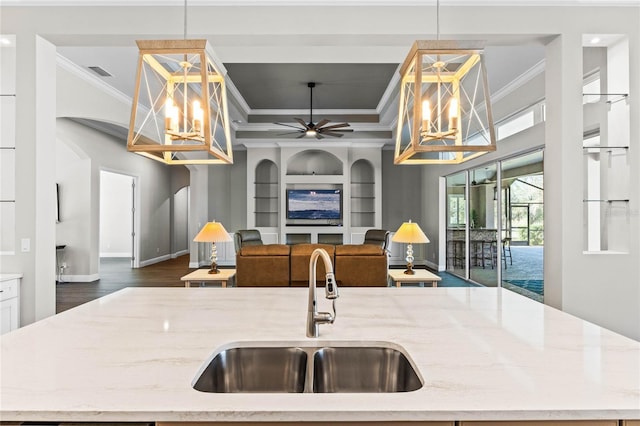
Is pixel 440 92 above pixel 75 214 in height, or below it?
above

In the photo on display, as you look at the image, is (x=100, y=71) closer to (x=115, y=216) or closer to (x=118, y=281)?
(x=118, y=281)

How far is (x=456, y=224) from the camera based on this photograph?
7.36m

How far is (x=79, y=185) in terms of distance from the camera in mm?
6902

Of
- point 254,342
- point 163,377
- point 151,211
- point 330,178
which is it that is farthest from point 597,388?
point 151,211

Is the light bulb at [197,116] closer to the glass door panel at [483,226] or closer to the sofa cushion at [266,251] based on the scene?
the sofa cushion at [266,251]

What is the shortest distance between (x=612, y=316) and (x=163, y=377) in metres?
2.89

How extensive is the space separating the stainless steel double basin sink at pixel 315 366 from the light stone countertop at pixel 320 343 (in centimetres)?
4

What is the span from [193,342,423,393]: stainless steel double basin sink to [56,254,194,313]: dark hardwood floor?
4443 millimetres

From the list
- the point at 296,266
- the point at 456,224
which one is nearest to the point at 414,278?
the point at 296,266

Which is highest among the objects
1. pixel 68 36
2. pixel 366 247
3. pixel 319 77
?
pixel 319 77

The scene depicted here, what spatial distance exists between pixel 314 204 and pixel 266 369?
7.10 metres

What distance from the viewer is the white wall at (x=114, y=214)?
35.9 ft

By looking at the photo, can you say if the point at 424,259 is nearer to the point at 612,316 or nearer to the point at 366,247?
the point at 366,247

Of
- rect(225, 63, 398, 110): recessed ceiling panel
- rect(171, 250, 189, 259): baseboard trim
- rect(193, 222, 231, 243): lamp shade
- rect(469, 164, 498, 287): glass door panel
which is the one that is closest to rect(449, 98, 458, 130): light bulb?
rect(193, 222, 231, 243): lamp shade
